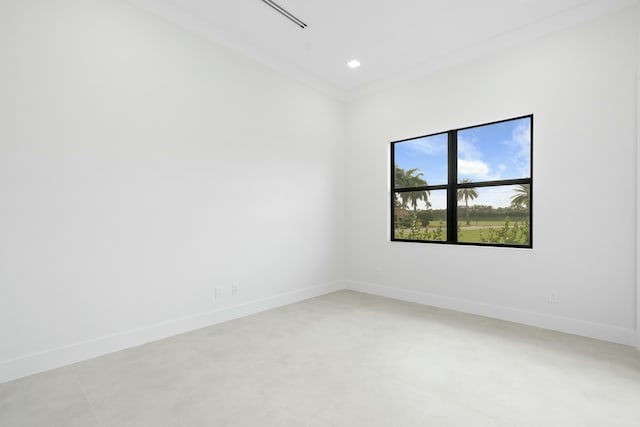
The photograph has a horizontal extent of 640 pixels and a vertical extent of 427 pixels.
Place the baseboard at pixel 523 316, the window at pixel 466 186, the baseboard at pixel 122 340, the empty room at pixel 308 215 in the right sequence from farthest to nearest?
the window at pixel 466 186 → the baseboard at pixel 523 316 → the baseboard at pixel 122 340 → the empty room at pixel 308 215

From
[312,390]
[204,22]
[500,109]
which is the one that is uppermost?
[204,22]

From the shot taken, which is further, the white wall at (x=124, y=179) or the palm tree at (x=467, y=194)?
the palm tree at (x=467, y=194)

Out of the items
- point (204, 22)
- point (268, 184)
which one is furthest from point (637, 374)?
point (204, 22)

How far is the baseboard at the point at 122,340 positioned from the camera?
2.39 meters

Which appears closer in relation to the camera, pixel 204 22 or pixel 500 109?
pixel 204 22

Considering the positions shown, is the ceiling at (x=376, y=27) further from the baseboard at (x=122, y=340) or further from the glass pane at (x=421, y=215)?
the baseboard at (x=122, y=340)

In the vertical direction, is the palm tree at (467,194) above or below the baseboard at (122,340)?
above

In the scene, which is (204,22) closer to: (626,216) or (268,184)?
(268,184)

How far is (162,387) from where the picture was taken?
222cm

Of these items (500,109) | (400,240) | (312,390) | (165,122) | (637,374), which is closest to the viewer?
(312,390)

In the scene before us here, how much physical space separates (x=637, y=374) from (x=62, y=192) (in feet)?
15.2

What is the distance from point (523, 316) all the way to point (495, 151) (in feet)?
6.46

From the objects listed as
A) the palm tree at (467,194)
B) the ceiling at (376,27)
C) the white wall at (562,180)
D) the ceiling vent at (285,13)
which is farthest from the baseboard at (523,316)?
the ceiling vent at (285,13)

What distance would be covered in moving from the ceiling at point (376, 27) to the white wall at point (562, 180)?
7.2 inches
